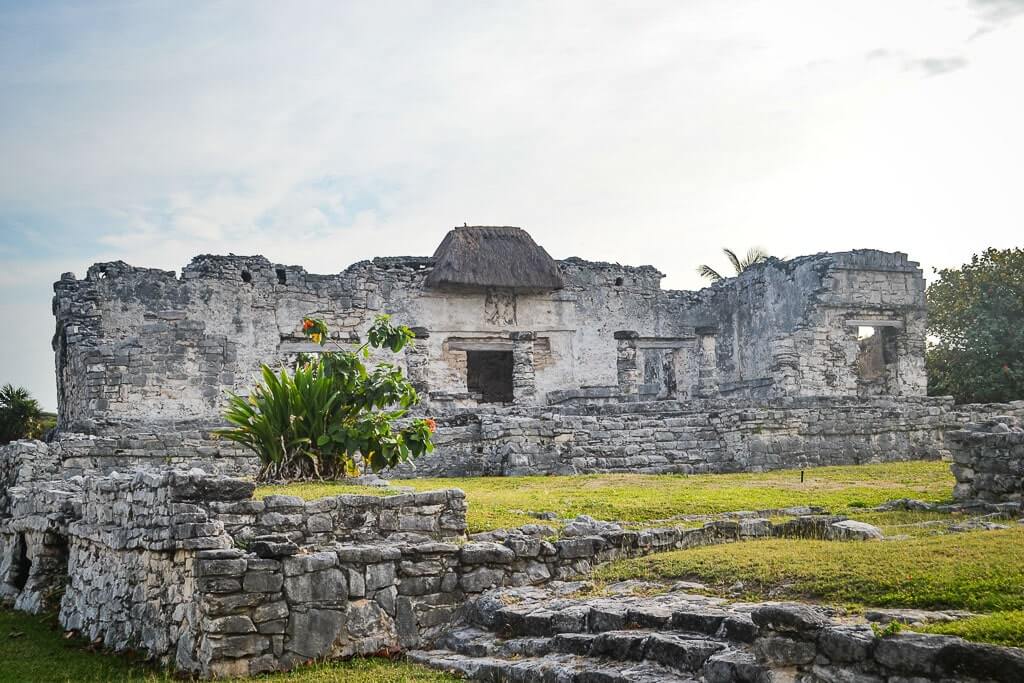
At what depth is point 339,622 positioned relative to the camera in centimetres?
684

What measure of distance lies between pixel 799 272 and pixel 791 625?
1831cm

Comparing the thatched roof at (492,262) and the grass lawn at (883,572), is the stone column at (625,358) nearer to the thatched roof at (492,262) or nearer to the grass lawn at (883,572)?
the thatched roof at (492,262)

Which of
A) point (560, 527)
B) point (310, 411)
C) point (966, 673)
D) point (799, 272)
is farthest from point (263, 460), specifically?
point (799, 272)

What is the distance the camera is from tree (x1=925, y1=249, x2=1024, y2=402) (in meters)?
23.4

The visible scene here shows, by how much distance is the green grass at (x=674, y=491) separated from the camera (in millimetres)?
9234

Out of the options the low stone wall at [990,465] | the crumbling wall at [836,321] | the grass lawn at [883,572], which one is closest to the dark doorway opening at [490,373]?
the crumbling wall at [836,321]

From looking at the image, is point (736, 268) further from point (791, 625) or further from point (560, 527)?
point (791, 625)

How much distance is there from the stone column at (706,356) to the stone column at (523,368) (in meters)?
4.04

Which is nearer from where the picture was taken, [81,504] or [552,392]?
[81,504]

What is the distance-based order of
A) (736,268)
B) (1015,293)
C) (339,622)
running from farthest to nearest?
(736,268) → (1015,293) → (339,622)

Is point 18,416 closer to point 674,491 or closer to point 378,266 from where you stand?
point 378,266

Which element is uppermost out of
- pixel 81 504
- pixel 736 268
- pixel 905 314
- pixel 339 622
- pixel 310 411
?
pixel 736 268

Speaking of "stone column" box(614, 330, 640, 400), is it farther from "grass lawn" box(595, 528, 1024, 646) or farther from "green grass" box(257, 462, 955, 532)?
"grass lawn" box(595, 528, 1024, 646)

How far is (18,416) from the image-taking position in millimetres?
24094
